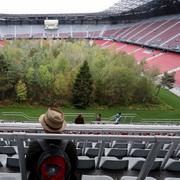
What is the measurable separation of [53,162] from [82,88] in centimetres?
2134

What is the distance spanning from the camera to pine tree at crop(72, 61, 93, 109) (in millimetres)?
24594

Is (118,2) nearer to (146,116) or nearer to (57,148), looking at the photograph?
(146,116)

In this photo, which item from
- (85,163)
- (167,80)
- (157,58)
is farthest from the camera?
(157,58)

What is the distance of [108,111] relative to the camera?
24.2m

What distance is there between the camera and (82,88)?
80.7 feet

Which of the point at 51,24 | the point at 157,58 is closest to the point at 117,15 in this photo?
the point at 51,24

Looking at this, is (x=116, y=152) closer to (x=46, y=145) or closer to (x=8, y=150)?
(x=8, y=150)

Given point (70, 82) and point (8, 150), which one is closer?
point (8, 150)

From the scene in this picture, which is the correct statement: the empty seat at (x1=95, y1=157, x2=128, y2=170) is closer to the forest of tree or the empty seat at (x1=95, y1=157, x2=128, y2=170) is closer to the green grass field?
the green grass field

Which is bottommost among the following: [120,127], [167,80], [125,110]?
[125,110]

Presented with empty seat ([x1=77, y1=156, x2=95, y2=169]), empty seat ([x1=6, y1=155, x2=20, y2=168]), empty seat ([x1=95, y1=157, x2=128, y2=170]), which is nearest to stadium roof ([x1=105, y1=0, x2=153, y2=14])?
empty seat ([x1=95, y1=157, x2=128, y2=170])

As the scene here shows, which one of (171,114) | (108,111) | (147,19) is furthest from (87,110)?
(147,19)

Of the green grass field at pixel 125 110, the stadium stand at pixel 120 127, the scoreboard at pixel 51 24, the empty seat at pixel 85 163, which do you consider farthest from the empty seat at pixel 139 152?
the scoreboard at pixel 51 24

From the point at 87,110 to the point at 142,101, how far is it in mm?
4276
